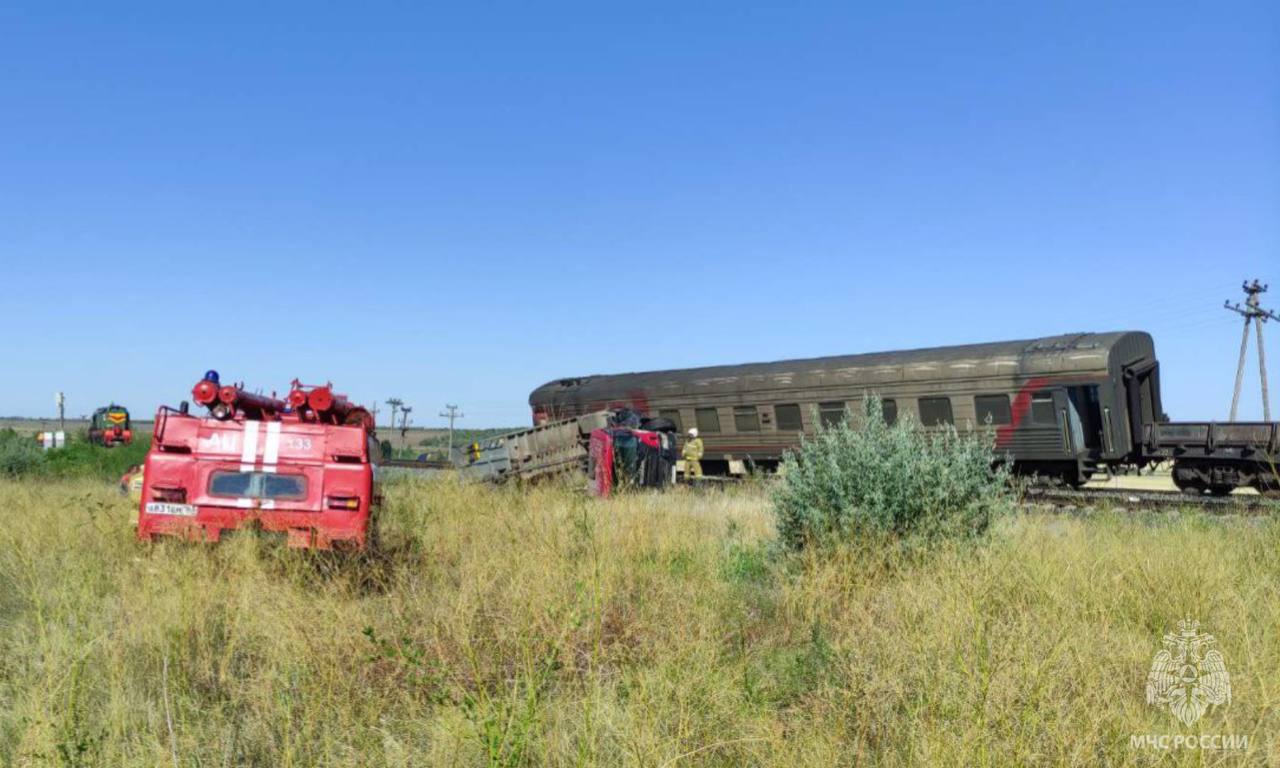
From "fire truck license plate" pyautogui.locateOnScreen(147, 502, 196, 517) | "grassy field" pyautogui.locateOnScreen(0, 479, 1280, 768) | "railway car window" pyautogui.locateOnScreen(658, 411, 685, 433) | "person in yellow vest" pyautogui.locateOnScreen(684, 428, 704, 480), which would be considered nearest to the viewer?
"grassy field" pyautogui.locateOnScreen(0, 479, 1280, 768)

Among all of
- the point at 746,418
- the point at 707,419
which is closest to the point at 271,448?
the point at 746,418

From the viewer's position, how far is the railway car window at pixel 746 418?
70.2 ft

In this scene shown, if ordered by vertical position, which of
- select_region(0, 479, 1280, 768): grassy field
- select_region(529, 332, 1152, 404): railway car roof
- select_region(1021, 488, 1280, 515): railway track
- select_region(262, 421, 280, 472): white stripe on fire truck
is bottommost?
select_region(1021, 488, 1280, 515): railway track

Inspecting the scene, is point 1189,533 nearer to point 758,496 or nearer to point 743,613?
point 743,613

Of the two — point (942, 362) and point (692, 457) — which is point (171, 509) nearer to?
point (692, 457)

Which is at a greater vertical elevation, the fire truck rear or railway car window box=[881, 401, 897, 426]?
railway car window box=[881, 401, 897, 426]

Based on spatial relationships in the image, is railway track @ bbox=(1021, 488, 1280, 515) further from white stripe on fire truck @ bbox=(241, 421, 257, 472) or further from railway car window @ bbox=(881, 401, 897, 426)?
white stripe on fire truck @ bbox=(241, 421, 257, 472)

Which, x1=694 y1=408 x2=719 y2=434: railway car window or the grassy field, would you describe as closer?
the grassy field

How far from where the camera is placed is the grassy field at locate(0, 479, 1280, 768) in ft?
11.3

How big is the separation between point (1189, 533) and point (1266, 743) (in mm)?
4969

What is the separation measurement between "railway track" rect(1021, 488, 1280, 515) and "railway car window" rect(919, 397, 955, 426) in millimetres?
2394

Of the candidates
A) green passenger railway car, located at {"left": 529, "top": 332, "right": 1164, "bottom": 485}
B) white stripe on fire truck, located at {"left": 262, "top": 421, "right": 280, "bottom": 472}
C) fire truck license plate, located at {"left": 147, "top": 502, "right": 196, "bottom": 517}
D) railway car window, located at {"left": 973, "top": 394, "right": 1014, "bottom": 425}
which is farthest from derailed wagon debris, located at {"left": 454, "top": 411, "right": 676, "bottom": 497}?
fire truck license plate, located at {"left": 147, "top": 502, "right": 196, "bottom": 517}

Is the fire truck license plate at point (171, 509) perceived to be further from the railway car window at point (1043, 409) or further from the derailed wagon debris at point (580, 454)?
the railway car window at point (1043, 409)

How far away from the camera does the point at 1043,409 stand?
16.5 metres
